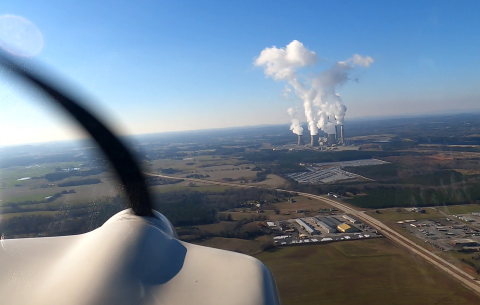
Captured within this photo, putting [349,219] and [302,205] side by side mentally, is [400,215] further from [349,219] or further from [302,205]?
[302,205]

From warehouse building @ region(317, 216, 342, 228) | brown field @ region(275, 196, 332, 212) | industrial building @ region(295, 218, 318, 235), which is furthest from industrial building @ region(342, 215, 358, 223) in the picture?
industrial building @ region(295, 218, 318, 235)

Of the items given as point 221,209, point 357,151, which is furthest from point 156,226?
point 357,151

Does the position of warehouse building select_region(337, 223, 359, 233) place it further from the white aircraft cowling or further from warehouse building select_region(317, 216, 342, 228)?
the white aircraft cowling

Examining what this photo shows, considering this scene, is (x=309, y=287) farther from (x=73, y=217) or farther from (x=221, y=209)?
(x=221, y=209)

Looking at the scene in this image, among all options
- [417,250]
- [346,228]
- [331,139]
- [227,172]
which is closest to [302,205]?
[346,228]

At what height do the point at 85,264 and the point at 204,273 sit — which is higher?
the point at 85,264

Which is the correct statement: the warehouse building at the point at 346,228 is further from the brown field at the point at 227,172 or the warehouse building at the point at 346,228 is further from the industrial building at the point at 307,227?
→ the brown field at the point at 227,172

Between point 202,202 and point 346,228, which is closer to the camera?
point 346,228
